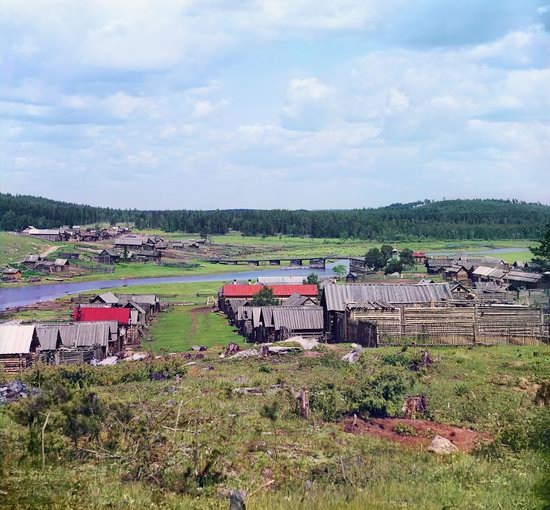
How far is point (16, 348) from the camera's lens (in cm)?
3247

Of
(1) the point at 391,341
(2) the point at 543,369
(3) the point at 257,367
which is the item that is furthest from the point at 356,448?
(1) the point at 391,341

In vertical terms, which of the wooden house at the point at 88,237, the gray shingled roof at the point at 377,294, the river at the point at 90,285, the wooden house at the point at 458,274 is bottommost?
the river at the point at 90,285

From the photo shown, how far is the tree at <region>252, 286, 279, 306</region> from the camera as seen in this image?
53062 mm

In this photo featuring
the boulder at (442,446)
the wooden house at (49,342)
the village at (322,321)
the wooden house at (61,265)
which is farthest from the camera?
the wooden house at (61,265)

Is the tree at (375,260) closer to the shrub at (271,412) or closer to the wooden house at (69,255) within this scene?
the wooden house at (69,255)

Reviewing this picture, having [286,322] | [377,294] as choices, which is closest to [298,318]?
[286,322]

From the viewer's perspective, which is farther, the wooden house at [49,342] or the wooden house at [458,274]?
the wooden house at [458,274]

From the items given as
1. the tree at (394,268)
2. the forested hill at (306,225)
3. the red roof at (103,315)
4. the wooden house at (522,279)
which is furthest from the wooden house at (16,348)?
the forested hill at (306,225)

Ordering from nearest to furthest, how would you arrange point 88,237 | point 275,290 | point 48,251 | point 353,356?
point 353,356 → point 275,290 → point 48,251 → point 88,237

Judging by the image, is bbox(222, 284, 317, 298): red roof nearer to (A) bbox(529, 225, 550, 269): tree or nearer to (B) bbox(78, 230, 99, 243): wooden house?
(A) bbox(529, 225, 550, 269): tree

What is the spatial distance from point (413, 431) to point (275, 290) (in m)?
45.5

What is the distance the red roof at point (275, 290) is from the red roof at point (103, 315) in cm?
1609

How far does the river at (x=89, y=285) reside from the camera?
74.1 m

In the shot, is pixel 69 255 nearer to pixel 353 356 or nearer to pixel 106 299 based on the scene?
pixel 106 299
